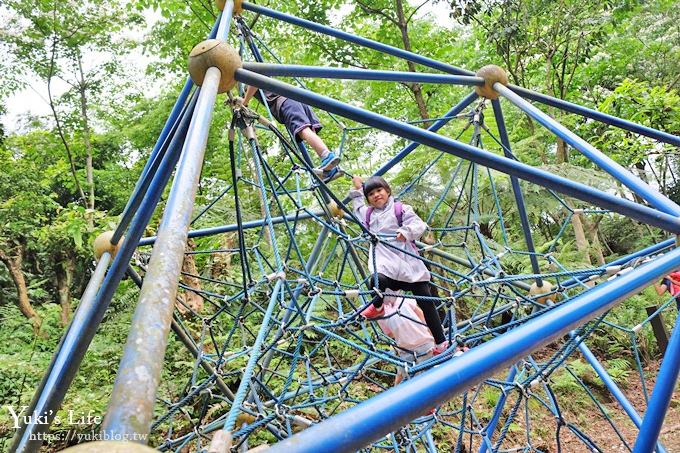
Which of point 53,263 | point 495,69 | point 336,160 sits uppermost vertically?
point 53,263

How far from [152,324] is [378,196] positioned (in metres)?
1.67

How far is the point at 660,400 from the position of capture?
966mm

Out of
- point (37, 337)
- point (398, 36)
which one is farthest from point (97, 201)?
point (398, 36)

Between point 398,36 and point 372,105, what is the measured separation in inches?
35.9

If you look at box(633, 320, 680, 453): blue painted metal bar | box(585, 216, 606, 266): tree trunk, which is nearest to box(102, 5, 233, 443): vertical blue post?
box(633, 320, 680, 453): blue painted metal bar

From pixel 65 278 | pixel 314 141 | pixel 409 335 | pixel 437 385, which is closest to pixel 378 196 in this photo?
pixel 314 141

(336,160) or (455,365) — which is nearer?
(455,365)

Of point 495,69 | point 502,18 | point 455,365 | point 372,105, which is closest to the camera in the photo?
point 455,365

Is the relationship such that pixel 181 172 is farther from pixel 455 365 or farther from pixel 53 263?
pixel 53 263

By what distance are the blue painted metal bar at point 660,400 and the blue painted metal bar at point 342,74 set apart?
3.69ft

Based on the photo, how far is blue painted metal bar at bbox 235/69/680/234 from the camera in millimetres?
1153

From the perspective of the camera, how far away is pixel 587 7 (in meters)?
4.64

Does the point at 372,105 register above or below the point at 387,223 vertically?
above

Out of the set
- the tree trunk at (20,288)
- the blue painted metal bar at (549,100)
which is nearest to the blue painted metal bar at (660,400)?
the blue painted metal bar at (549,100)
